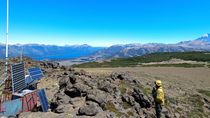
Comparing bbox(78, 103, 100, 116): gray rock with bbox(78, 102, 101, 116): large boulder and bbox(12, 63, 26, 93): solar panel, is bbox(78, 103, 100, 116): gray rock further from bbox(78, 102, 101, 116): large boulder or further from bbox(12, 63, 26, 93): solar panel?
bbox(12, 63, 26, 93): solar panel

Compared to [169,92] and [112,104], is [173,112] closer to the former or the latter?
[112,104]

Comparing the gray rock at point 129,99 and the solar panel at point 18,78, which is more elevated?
the solar panel at point 18,78

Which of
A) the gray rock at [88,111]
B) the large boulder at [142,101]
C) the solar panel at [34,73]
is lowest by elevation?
the large boulder at [142,101]

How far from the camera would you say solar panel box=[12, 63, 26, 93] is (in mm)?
23219

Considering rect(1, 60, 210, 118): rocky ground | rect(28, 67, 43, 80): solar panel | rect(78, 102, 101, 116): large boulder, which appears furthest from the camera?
rect(28, 67, 43, 80): solar panel

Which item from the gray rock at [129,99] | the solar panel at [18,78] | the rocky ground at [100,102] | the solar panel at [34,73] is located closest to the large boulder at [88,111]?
the rocky ground at [100,102]

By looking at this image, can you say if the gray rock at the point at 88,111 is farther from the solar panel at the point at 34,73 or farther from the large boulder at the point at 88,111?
the solar panel at the point at 34,73

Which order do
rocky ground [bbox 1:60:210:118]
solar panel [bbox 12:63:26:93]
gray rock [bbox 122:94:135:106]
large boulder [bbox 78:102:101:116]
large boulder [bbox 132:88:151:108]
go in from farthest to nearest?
large boulder [bbox 132:88:151:108] → gray rock [bbox 122:94:135:106] → rocky ground [bbox 1:60:210:118] → large boulder [bbox 78:102:101:116] → solar panel [bbox 12:63:26:93]

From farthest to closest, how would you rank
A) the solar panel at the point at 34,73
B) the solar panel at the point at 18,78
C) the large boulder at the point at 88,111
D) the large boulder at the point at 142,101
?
the large boulder at the point at 142,101 < the solar panel at the point at 34,73 < the large boulder at the point at 88,111 < the solar panel at the point at 18,78

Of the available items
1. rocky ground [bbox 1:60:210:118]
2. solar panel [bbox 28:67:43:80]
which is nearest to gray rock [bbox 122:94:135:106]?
rocky ground [bbox 1:60:210:118]

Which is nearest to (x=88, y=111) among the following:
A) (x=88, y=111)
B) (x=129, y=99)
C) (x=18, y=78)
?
(x=88, y=111)

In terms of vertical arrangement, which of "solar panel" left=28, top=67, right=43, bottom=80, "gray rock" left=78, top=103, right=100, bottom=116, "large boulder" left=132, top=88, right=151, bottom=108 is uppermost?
"solar panel" left=28, top=67, right=43, bottom=80

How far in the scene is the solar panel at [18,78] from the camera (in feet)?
76.2

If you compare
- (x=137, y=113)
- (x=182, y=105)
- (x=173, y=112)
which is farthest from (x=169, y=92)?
(x=137, y=113)
